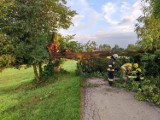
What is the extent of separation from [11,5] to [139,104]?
10.6 m

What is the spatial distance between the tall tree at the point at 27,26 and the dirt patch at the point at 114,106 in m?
5.44

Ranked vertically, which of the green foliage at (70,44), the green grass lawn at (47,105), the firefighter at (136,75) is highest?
the green foliage at (70,44)

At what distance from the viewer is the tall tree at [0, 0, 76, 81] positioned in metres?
17.8

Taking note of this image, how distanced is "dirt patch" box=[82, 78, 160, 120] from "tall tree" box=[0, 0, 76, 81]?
17.9ft

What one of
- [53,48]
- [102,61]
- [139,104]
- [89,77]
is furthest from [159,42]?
[139,104]

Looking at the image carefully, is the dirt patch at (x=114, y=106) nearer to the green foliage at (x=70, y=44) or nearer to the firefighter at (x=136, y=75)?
the firefighter at (x=136, y=75)

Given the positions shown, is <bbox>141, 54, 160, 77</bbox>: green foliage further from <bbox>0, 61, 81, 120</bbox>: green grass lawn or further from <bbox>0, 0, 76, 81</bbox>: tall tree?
<bbox>0, 0, 76, 81</bbox>: tall tree

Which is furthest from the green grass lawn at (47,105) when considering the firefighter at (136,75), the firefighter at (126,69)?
the firefighter at (136,75)

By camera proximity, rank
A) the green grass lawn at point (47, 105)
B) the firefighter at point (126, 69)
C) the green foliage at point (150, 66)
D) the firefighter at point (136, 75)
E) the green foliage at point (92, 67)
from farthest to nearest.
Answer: the green foliage at point (92, 67) → the green foliage at point (150, 66) → the firefighter at point (126, 69) → the firefighter at point (136, 75) → the green grass lawn at point (47, 105)

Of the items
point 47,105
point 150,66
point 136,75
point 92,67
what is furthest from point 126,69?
point 47,105

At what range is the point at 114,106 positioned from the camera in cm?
1186

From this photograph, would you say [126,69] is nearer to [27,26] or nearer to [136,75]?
[136,75]

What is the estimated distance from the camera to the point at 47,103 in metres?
12.9

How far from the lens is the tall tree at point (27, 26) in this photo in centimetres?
1780
